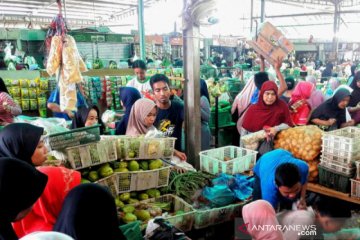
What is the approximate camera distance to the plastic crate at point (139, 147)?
2742 mm

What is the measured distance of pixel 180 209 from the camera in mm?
2877

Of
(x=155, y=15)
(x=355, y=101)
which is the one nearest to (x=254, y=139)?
(x=355, y=101)

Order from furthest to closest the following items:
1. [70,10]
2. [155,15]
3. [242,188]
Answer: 1. [70,10]
2. [155,15]
3. [242,188]

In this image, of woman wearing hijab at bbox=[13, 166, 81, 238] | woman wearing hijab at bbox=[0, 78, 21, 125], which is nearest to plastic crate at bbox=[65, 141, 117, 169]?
woman wearing hijab at bbox=[13, 166, 81, 238]

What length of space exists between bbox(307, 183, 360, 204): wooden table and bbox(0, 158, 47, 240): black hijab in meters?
2.81

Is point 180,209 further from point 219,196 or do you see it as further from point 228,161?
point 228,161

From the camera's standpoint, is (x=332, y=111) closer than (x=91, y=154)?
No

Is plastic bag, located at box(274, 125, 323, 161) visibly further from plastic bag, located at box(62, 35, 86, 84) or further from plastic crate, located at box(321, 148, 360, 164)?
plastic bag, located at box(62, 35, 86, 84)

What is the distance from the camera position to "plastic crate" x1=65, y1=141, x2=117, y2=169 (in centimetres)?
242

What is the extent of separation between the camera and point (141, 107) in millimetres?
3225

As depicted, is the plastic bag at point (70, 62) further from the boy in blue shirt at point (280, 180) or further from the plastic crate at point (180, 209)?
the boy in blue shirt at point (280, 180)

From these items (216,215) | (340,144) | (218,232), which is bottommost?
(218,232)

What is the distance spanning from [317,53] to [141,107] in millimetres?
19755

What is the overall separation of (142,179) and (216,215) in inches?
28.5
